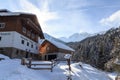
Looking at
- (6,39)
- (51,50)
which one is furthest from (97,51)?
(6,39)

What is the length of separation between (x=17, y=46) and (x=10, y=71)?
21.9 meters

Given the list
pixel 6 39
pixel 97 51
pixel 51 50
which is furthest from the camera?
pixel 97 51

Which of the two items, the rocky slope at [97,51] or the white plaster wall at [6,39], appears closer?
the white plaster wall at [6,39]

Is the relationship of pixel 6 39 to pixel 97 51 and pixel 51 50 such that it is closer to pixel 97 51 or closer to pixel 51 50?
pixel 51 50

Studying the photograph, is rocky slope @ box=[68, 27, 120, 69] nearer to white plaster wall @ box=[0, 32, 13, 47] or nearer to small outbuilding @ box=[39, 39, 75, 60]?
small outbuilding @ box=[39, 39, 75, 60]

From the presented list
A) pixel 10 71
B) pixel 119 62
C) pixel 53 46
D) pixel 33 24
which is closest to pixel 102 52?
pixel 53 46

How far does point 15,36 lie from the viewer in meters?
46.4

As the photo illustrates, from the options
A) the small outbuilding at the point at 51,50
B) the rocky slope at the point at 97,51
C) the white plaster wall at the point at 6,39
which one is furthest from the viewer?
the rocky slope at the point at 97,51

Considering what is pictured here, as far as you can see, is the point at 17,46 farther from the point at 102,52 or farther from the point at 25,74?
the point at 102,52

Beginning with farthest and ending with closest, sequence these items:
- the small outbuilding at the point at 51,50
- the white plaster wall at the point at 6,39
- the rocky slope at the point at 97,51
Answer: the rocky slope at the point at 97,51
the small outbuilding at the point at 51,50
the white plaster wall at the point at 6,39

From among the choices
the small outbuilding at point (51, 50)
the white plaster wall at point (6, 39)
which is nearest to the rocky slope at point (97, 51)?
the small outbuilding at point (51, 50)

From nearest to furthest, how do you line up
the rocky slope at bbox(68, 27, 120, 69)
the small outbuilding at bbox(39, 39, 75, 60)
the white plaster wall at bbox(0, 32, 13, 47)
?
A: the white plaster wall at bbox(0, 32, 13, 47), the small outbuilding at bbox(39, 39, 75, 60), the rocky slope at bbox(68, 27, 120, 69)

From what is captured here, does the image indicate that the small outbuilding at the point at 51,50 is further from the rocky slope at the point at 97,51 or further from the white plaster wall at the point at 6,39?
the white plaster wall at the point at 6,39

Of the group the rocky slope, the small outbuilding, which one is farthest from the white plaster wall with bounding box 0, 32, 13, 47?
the rocky slope
